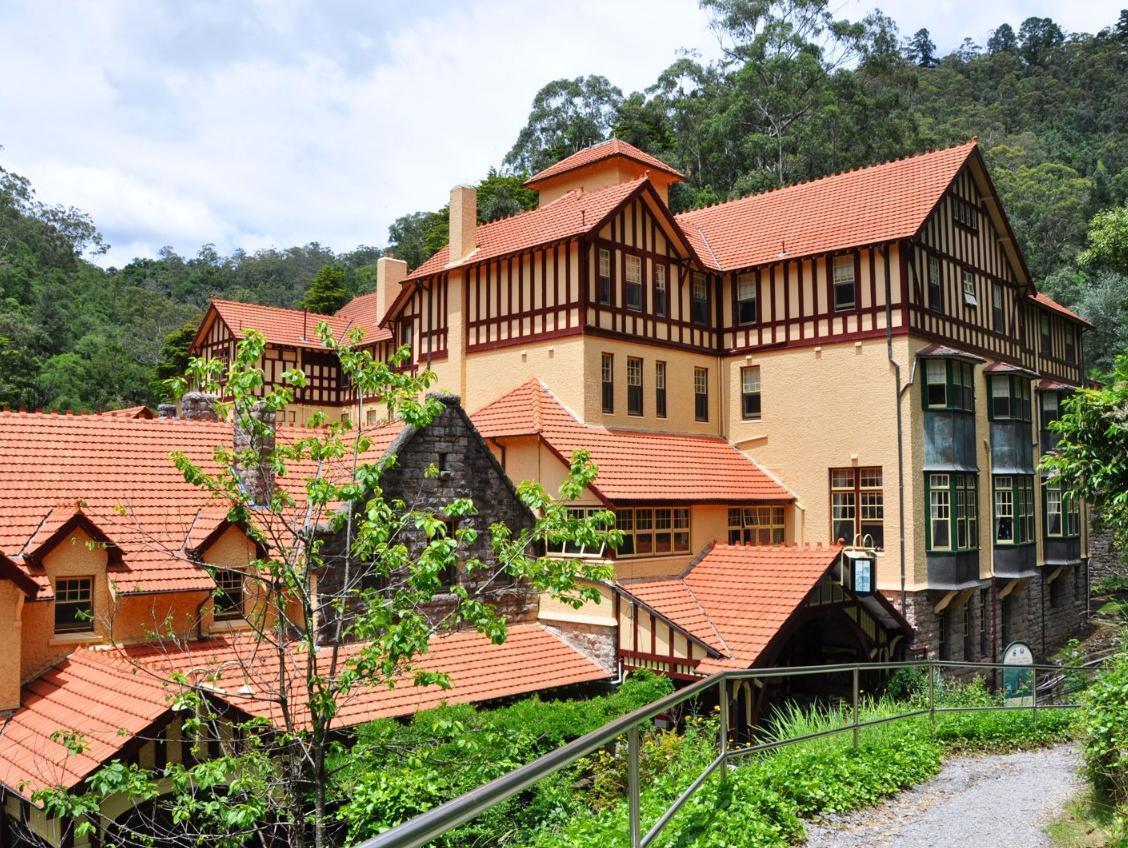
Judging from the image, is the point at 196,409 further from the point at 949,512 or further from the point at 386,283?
the point at 949,512

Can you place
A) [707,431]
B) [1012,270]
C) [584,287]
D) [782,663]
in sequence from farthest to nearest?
1. [1012,270]
2. [707,431]
3. [584,287]
4. [782,663]

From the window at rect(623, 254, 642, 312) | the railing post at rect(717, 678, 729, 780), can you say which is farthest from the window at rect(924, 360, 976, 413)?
the railing post at rect(717, 678, 729, 780)

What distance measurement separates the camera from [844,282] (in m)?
24.9

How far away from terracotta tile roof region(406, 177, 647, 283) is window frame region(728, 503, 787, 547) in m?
8.23

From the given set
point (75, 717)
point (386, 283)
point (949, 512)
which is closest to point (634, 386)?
point (949, 512)

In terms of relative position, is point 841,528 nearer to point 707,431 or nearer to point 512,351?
point 707,431

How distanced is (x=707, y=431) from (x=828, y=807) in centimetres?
1957

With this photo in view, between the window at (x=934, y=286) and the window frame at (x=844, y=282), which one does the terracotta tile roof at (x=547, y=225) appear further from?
the window at (x=934, y=286)

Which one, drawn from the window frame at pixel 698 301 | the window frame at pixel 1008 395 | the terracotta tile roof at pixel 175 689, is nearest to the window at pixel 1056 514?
the window frame at pixel 1008 395

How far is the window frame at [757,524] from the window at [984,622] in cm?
602

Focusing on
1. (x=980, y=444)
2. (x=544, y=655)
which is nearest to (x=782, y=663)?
(x=544, y=655)

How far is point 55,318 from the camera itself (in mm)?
64688

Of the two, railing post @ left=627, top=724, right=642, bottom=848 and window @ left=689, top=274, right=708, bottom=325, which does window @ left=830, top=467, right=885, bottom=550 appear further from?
railing post @ left=627, top=724, right=642, bottom=848

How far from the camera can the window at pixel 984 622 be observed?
86.3 ft
